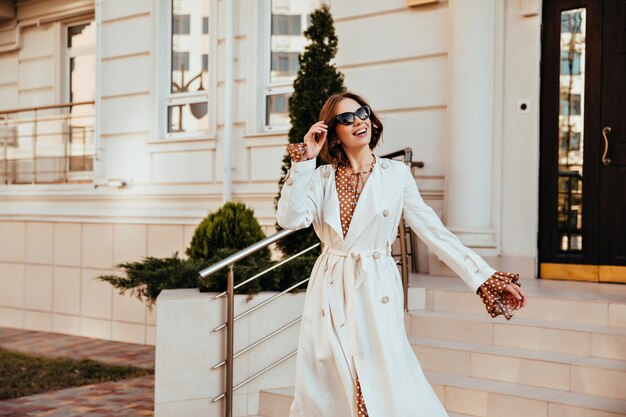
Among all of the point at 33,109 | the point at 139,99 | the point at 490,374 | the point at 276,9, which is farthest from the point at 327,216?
the point at 33,109

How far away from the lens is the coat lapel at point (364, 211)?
139 inches

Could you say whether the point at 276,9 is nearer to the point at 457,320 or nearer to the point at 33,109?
the point at 33,109

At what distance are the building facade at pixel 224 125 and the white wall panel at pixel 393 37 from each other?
0.05 feet

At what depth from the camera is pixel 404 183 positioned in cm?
362

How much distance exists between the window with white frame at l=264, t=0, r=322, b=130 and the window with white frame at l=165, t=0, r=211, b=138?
945 mm

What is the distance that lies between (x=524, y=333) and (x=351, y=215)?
2568 millimetres

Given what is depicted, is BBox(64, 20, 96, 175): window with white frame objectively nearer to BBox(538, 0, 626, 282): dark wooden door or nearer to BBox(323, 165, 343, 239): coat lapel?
BBox(538, 0, 626, 282): dark wooden door

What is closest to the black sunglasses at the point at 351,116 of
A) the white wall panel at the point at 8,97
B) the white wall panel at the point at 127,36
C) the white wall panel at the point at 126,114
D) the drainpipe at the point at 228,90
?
the drainpipe at the point at 228,90

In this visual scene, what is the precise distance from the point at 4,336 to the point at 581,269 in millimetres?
6992

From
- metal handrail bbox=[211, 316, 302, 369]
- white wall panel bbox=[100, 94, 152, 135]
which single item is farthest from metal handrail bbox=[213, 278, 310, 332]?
white wall panel bbox=[100, 94, 152, 135]

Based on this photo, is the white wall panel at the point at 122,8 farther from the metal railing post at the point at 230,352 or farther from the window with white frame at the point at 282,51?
the metal railing post at the point at 230,352

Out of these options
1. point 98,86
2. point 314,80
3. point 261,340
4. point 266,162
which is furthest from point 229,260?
point 98,86

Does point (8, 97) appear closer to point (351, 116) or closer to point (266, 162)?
point (266, 162)

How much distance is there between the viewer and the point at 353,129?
3514mm
